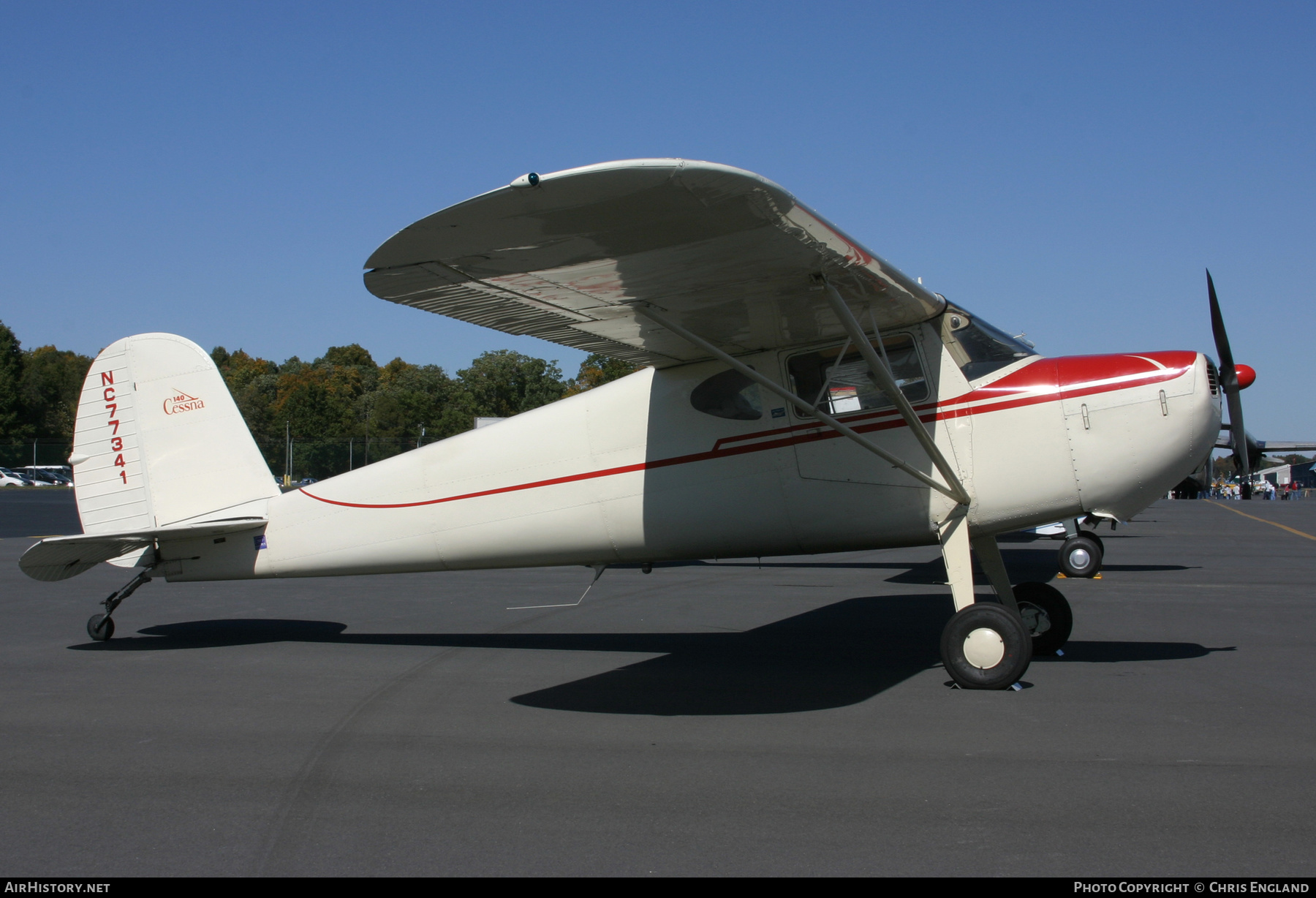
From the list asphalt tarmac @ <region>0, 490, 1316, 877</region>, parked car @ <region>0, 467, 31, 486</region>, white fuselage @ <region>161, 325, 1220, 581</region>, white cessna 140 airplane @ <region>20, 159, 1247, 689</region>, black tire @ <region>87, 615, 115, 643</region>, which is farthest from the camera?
parked car @ <region>0, 467, 31, 486</region>

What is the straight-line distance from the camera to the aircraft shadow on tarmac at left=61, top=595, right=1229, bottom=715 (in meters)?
5.78

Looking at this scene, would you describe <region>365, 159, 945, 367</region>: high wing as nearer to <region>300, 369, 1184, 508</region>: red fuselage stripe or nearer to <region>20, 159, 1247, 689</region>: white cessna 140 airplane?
<region>20, 159, 1247, 689</region>: white cessna 140 airplane

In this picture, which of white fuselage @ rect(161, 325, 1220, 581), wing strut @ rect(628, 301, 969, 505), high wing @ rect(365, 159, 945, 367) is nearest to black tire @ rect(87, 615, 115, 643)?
white fuselage @ rect(161, 325, 1220, 581)

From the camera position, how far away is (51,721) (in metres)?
5.37

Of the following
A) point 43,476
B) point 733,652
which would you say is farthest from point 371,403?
point 733,652

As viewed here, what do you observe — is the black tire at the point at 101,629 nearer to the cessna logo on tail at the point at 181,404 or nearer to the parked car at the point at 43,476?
the cessna logo on tail at the point at 181,404

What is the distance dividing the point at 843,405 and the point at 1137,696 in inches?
102

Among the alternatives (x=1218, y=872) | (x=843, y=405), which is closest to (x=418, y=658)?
(x=843, y=405)

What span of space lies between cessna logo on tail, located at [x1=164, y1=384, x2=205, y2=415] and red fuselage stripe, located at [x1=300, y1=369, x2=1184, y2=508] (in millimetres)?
2717

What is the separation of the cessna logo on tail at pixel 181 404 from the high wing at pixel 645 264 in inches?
143

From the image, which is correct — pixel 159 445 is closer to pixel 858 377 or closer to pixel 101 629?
pixel 101 629

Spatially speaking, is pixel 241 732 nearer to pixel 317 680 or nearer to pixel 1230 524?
pixel 317 680

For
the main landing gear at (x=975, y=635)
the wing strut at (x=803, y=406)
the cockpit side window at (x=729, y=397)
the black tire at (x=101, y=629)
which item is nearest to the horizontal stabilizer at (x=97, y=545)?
the black tire at (x=101, y=629)

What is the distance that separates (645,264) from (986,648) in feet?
10.6
